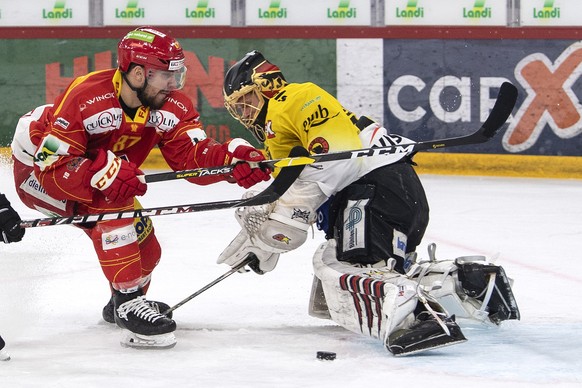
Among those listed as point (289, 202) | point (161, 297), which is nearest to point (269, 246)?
point (289, 202)

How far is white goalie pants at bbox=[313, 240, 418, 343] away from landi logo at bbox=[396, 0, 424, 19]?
4.32m

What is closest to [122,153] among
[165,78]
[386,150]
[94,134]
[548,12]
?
[94,134]

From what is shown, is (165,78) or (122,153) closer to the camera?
(165,78)

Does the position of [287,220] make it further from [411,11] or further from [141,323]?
[411,11]

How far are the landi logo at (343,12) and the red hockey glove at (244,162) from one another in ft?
14.1

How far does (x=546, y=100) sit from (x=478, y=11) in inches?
27.8

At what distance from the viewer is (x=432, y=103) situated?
7766 mm

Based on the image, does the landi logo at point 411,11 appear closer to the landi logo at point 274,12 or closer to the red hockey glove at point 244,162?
the landi logo at point 274,12

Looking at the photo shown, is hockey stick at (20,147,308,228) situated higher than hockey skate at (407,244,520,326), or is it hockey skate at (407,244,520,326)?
hockey stick at (20,147,308,228)

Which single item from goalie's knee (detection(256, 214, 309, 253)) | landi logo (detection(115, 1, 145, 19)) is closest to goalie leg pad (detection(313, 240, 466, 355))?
goalie's knee (detection(256, 214, 309, 253))

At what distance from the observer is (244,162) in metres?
3.60

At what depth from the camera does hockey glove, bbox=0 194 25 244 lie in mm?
3348

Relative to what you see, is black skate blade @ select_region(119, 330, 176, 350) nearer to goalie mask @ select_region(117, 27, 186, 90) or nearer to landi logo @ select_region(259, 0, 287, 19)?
goalie mask @ select_region(117, 27, 186, 90)

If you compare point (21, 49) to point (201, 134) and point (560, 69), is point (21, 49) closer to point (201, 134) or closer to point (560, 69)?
point (560, 69)
